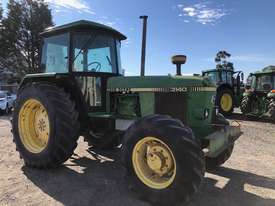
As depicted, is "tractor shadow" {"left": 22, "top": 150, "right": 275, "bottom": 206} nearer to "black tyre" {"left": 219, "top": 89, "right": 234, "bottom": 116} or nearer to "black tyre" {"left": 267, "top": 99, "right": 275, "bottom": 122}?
"black tyre" {"left": 267, "top": 99, "right": 275, "bottom": 122}

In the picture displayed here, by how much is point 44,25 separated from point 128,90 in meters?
24.3

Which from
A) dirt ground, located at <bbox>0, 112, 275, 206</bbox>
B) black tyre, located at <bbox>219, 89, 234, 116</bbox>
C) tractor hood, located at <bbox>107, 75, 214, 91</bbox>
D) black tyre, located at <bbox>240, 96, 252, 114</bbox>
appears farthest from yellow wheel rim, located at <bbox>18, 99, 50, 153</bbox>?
black tyre, located at <bbox>219, 89, 234, 116</bbox>

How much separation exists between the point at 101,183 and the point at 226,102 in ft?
38.6

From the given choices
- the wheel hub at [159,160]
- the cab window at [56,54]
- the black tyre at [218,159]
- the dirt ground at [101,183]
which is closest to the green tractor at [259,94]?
the dirt ground at [101,183]

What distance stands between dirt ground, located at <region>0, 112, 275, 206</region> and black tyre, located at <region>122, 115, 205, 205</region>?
0.27m

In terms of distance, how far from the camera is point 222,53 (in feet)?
174

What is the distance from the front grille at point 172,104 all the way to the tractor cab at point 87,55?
3.85 ft

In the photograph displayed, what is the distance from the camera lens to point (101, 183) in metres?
4.51

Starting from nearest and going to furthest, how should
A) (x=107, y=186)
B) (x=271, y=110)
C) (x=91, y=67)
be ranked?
1. (x=107, y=186)
2. (x=91, y=67)
3. (x=271, y=110)

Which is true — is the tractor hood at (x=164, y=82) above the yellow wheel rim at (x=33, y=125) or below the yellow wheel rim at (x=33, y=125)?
above

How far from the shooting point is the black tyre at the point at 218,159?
17.1ft

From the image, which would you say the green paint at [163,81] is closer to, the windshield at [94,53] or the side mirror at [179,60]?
the side mirror at [179,60]

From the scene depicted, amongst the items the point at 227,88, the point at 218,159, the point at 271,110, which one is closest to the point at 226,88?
the point at 227,88

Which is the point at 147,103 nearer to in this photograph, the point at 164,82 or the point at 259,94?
the point at 164,82
